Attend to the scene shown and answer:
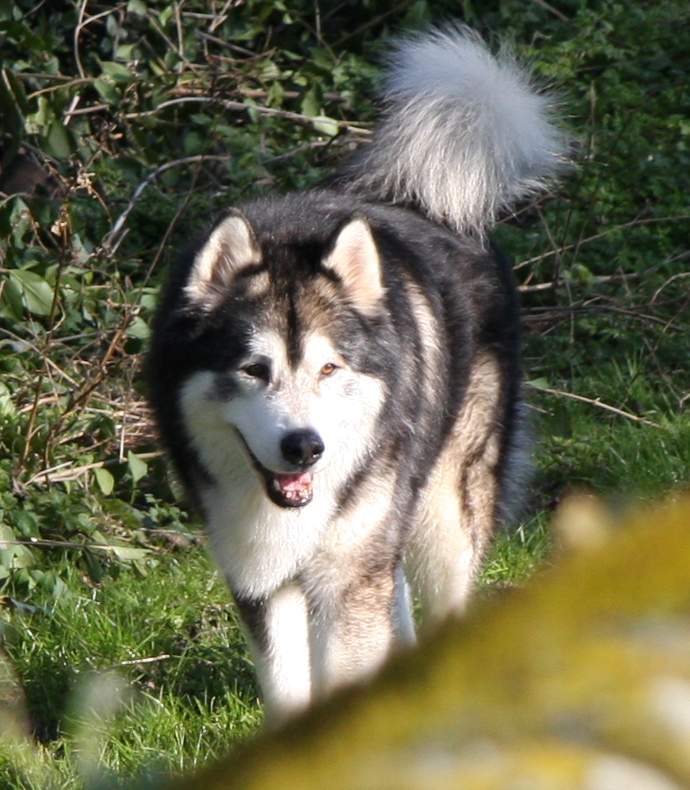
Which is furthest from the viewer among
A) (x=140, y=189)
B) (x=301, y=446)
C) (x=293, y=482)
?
(x=140, y=189)

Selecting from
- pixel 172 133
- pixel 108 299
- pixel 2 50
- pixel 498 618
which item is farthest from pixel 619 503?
pixel 172 133

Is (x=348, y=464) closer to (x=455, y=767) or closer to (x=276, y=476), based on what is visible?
(x=276, y=476)

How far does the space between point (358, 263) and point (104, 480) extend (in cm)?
206

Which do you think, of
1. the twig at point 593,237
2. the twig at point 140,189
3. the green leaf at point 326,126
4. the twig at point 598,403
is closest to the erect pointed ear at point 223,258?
the twig at point 140,189

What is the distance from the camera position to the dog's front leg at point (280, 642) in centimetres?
452

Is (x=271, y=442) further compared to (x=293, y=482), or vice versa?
(x=293, y=482)

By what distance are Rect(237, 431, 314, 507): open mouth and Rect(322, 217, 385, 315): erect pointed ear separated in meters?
0.57

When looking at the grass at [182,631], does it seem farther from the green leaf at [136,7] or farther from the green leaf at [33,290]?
the green leaf at [136,7]

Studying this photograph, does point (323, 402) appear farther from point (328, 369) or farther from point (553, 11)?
point (553, 11)

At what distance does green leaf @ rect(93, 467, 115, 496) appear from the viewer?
6070 millimetres

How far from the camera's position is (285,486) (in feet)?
14.7

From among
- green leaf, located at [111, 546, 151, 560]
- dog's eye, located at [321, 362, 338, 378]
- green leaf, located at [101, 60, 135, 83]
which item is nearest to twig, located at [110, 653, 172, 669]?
green leaf, located at [111, 546, 151, 560]

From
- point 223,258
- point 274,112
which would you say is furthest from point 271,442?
point 274,112

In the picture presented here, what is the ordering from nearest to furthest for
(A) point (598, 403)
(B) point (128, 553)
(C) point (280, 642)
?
(C) point (280, 642), (B) point (128, 553), (A) point (598, 403)
